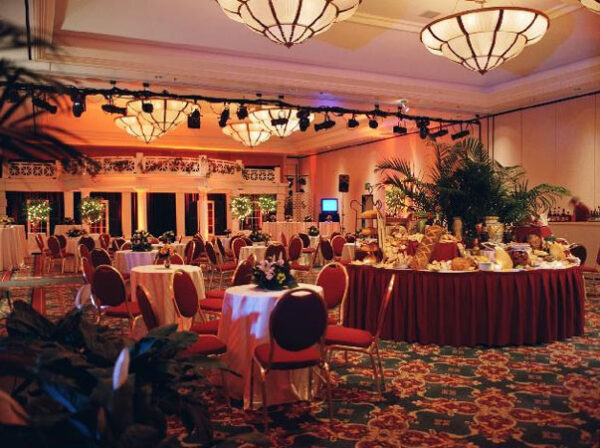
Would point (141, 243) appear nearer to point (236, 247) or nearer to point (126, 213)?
point (236, 247)

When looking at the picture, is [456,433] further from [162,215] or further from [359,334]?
[162,215]

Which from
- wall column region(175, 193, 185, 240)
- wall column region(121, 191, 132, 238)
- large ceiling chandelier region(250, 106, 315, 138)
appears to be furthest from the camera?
wall column region(175, 193, 185, 240)

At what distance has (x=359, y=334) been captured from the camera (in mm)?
4254

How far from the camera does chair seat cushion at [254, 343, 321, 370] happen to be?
3.60 meters

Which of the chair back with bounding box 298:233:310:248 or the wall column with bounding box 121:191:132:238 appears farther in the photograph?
the wall column with bounding box 121:191:132:238

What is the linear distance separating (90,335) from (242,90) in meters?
10.2

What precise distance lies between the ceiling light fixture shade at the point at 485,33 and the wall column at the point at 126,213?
1620 centimetres

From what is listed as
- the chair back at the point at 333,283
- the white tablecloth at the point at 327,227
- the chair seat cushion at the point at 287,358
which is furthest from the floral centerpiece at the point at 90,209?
the chair seat cushion at the point at 287,358

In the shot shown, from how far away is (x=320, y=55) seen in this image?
10281 mm

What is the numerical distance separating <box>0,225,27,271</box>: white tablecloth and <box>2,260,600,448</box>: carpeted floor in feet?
36.1

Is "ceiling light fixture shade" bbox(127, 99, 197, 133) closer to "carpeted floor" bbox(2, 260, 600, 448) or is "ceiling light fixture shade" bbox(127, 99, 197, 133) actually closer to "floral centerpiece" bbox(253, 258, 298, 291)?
"floral centerpiece" bbox(253, 258, 298, 291)

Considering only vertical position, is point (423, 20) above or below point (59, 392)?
above

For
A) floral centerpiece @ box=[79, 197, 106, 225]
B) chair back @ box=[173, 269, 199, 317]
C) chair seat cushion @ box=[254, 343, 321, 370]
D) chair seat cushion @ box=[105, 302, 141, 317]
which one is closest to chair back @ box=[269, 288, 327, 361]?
chair seat cushion @ box=[254, 343, 321, 370]

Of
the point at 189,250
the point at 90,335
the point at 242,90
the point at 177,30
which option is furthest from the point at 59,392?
the point at 242,90
